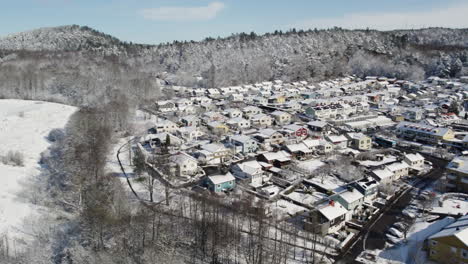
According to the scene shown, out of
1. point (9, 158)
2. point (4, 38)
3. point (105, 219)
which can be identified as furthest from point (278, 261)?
point (4, 38)

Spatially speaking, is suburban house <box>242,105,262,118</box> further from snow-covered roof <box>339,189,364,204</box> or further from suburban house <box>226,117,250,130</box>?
snow-covered roof <box>339,189,364,204</box>

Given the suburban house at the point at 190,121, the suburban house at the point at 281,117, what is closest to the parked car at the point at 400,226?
the suburban house at the point at 281,117

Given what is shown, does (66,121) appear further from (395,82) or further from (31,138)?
(395,82)

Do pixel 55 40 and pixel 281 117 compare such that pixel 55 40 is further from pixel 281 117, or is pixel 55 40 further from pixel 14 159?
pixel 14 159

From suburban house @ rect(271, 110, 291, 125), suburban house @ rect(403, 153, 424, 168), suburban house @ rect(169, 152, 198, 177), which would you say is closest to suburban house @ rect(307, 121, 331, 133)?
suburban house @ rect(271, 110, 291, 125)

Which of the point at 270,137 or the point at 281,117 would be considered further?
the point at 281,117

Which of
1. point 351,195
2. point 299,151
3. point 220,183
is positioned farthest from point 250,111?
point 351,195
